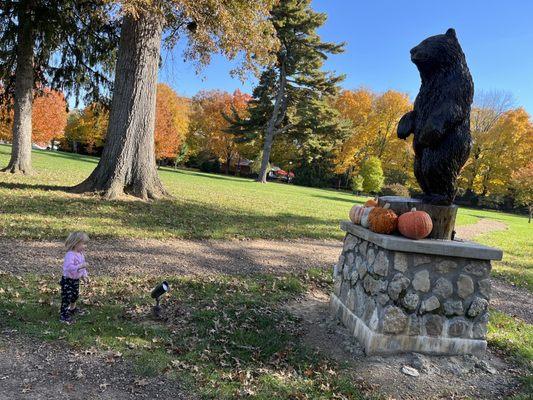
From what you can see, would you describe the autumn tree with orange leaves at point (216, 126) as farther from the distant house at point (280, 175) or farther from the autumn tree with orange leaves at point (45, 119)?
the autumn tree with orange leaves at point (45, 119)

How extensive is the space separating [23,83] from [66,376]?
13277 mm

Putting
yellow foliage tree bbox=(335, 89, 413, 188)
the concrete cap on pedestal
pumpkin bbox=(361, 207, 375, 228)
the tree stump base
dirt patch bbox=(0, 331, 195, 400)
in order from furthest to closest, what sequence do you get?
yellow foliage tree bbox=(335, 89, 413, 188) < pumpkin bbox=(361, 207, 375, 228) < the tree stump base < the concrete cap on pedestal < dirt patch bbox=(0, 331, 195, 400)

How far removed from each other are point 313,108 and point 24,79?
23094mm

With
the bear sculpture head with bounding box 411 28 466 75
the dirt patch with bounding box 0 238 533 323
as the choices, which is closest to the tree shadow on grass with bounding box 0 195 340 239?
the dirt patch with bounding box 0 238 533 323

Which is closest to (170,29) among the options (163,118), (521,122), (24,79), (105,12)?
(105,12)

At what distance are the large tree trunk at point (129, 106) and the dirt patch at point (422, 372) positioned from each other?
7.73 m

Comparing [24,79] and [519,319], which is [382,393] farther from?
[24,79]

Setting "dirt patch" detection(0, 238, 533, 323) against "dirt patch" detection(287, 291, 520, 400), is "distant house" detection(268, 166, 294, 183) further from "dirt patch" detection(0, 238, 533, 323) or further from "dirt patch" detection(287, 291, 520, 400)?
"dirt patch" detection(287, 291, 520, 400)

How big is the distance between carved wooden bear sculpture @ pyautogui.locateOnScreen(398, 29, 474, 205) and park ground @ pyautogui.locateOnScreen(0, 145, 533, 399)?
183 centimetres

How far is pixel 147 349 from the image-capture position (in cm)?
367

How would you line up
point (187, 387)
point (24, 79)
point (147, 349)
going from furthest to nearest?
point (24, 79) < point (147, 349) < point (187, 387)

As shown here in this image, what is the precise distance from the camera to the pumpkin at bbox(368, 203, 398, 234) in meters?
4.07

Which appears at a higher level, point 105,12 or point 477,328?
point 105,12

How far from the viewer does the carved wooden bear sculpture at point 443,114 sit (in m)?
4.07
